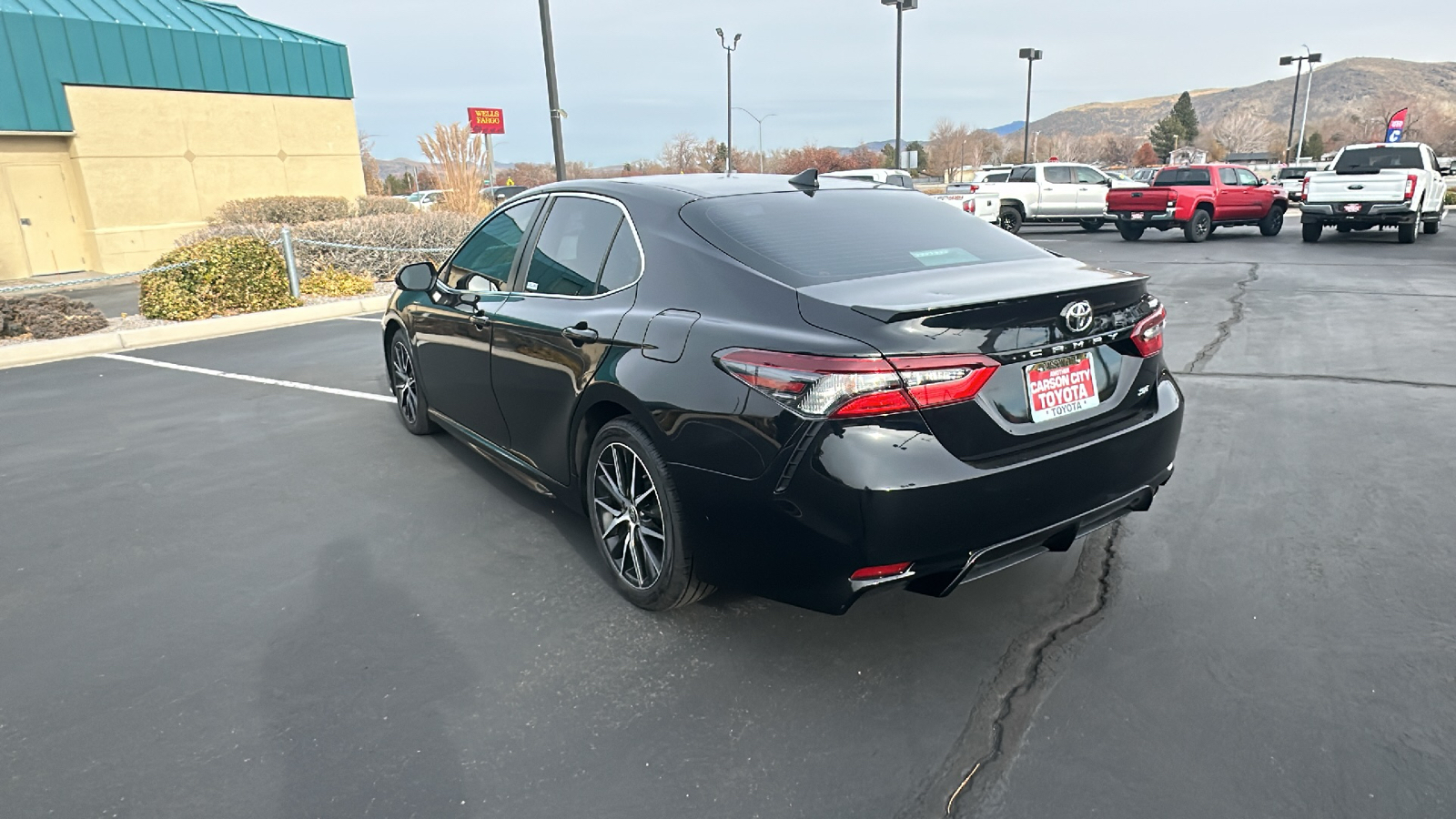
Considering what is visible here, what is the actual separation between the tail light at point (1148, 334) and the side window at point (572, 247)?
2051 millimetres

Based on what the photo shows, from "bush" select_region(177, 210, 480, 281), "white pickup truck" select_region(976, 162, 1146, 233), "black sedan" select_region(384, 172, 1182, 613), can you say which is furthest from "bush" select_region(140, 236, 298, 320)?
"white pickup truck" select_region(976, 162, 1146, 233)

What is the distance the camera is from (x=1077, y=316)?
116 inches

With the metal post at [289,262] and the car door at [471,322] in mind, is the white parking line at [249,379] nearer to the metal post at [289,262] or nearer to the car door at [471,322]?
the car door at [471,322]

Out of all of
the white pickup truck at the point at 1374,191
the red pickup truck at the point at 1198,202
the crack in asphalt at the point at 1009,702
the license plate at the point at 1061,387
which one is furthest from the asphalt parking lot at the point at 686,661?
the red pickup truck at the point at 1198,202

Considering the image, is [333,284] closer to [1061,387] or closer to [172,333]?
[172,333]

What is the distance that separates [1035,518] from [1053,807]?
86 cm

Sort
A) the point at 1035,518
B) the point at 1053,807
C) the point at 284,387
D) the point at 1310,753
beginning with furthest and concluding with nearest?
the point at 284,387
the point at 1035,518
the point at 1310,753
the point at 1053,807

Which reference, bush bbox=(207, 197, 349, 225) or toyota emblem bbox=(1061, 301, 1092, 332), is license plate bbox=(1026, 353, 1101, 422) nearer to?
toyota emblem bbox=(1061, 301, 1092, 332)

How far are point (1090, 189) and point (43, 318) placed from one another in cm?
2294

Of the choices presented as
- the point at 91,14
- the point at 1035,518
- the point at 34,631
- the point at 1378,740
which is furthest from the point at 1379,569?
the point at 91,14

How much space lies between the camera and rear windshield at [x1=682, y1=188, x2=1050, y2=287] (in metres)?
3.21

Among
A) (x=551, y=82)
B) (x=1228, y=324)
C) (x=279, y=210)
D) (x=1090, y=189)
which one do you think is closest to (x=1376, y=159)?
(x=1090, y=189)

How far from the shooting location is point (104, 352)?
10125 millimetres

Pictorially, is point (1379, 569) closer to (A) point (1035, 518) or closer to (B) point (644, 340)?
(A) point (1035, 518)
